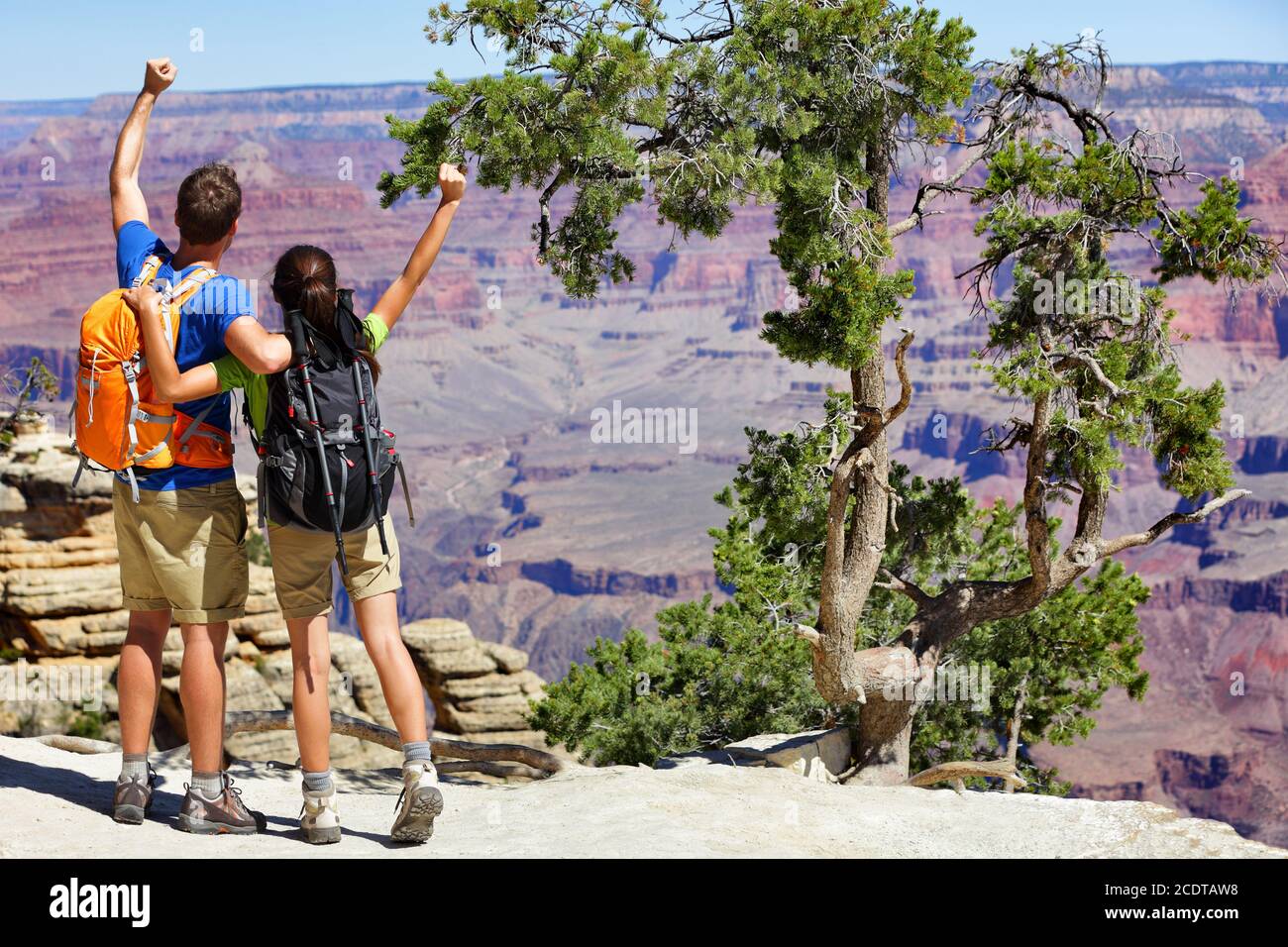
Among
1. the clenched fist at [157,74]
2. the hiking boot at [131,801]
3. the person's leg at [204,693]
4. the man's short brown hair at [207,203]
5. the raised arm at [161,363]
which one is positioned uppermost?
the clenched fist at [157,74]

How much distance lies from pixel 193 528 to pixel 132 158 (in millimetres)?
1764

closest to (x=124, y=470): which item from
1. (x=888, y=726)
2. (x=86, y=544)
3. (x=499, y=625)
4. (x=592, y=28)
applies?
(x=592, y=28)

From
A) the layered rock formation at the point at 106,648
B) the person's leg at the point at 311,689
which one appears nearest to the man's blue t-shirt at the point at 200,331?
the person's leg at the point at 311,689

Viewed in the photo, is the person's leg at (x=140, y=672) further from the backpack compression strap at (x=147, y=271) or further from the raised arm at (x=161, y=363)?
the backpack compression strap at (x=147, y=271)

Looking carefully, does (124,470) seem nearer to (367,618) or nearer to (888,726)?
(367,618)

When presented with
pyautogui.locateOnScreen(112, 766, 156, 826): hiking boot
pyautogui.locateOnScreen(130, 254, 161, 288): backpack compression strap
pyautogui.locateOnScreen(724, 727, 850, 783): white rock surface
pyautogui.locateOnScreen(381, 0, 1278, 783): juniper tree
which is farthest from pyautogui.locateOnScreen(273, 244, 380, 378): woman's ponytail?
pyautogui.locateOnScreen(724, 727, 850, 783): white rock surface

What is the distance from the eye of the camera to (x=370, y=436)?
5043 mm

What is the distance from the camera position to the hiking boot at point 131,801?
5633 millimetres

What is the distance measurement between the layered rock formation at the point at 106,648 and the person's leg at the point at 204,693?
43.8ft

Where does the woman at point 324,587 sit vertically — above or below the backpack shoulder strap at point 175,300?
below

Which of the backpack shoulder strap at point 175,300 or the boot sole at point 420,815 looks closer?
the backpack shoulder strap at point 175,300

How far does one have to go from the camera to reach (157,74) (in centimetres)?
574

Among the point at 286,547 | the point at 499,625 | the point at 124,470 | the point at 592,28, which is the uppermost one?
the point at 592,28
